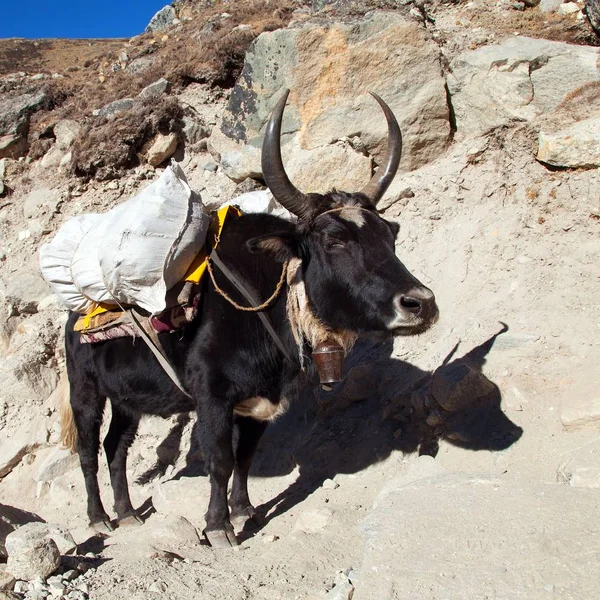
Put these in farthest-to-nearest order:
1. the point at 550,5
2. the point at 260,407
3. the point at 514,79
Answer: the point at 550,5 → the point at 514,79 → the point at 260,407

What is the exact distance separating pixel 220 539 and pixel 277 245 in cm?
182

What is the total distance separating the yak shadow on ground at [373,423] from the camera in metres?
4.36

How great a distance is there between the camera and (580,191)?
5.46m

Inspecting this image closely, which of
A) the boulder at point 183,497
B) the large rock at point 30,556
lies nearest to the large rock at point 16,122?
the boulder at point 183,497

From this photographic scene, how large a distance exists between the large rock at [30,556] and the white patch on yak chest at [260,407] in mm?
1476

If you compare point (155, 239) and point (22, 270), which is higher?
point (155, 239)

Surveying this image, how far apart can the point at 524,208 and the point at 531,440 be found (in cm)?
249

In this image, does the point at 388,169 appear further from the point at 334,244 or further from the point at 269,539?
the point at 269,539

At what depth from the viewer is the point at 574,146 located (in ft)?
18.1

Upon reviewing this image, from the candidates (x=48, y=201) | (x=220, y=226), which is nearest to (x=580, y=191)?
(x=220, y=226)

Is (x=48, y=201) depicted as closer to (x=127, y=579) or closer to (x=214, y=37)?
(x=214, y=37)

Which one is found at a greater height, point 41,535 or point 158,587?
point 41,535

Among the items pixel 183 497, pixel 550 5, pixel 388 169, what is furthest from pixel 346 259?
pixel 550 5

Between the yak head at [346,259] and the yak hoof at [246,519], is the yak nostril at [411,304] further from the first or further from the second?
the yak hoof at [246,519]
